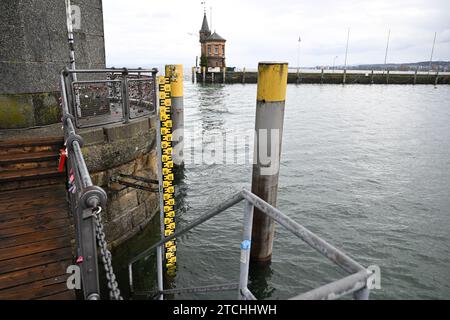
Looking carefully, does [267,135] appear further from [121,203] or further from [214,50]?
[214,50]

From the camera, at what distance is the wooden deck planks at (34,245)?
3.38 metres

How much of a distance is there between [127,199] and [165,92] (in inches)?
107

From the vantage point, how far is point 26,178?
560 centimetres

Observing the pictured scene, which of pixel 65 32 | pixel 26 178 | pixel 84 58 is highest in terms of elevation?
pixel 65 32

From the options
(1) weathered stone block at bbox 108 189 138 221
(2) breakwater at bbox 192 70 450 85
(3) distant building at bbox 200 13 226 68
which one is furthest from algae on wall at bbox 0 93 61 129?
(3) distant building at bbox 200 13 226 68

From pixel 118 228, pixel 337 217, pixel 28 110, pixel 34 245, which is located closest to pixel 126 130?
pixel 118 228

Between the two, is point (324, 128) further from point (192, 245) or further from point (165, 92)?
point (165, 92)

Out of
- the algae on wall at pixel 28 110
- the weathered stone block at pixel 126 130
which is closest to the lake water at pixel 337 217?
the weathered stone block at pixel 126 130

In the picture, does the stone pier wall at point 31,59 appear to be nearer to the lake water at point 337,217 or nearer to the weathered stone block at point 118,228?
the weathered stone block at point 118,228

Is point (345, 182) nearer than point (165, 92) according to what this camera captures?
No

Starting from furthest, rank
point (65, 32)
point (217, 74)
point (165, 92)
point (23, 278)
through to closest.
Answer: point (217, 74) < point (65, 32) < point (165, 92) < point (23, 278)

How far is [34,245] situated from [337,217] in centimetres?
876

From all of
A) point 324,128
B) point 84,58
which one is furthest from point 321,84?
point 84,58

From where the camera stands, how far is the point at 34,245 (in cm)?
397
